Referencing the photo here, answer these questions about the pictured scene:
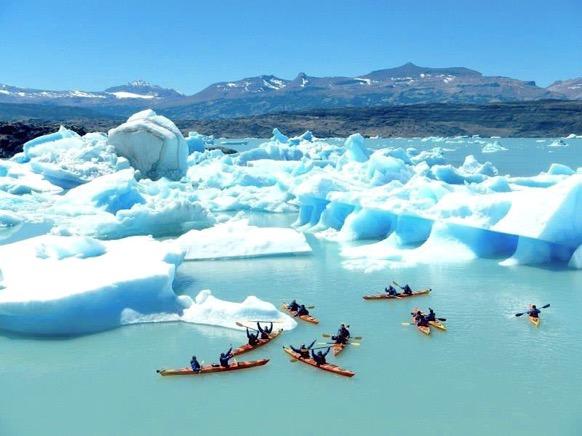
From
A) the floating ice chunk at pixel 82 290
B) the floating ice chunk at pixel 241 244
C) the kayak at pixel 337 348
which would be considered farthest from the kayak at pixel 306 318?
the floating ice chunk at pixel 241 244

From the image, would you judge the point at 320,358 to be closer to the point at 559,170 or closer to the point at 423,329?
the point at 423,329

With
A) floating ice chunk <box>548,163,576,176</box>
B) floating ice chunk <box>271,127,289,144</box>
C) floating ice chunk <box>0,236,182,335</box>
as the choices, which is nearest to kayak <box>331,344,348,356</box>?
floating ice chunk <box>0,236,182,335</box>

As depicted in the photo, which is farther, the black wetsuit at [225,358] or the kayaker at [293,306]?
the kayaker at [293,306]

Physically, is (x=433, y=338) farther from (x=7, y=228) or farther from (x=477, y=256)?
(x=7, y=228)

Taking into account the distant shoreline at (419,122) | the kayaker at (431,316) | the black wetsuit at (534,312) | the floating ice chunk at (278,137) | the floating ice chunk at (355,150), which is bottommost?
the distant shoreline at (419,122)

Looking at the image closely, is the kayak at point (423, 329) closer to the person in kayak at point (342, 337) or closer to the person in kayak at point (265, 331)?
the person in kayak at point (342, 337)

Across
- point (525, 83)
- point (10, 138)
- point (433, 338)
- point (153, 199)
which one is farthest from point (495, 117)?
point (525, 83)

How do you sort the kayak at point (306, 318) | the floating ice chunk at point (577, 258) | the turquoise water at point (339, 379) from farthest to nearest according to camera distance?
the floating ice chunk at point (577, 258) → the kayak at point (306, 318) → the turquoise water at point (339, 379)
